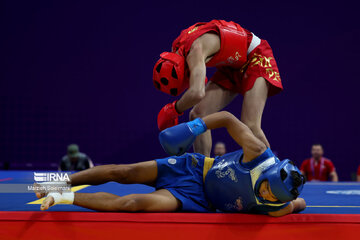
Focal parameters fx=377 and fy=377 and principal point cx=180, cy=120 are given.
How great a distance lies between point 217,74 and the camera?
257 centimetres

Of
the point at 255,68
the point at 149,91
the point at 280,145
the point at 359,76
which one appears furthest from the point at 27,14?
the point at 359,76

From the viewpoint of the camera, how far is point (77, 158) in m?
5.42

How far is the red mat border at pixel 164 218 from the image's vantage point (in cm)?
153

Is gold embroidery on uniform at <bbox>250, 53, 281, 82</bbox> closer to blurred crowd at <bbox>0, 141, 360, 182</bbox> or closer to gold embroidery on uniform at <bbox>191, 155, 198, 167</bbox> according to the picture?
gold embroidery on uniform at <bbox>191, 155, 198, 167</bbox>

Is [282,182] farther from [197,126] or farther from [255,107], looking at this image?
[255,107]

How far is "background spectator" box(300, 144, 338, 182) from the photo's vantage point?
209 inches

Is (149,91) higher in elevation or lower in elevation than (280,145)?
higher

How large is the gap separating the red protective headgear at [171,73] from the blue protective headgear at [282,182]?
85 centimetres

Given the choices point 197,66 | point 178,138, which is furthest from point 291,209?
point 197,66

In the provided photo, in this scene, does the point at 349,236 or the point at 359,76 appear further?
the point at 359,76

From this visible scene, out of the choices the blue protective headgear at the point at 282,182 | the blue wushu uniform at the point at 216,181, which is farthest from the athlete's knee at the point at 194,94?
the blue protective headgear at the point at 282,182

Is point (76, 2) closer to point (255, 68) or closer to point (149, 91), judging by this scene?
point (149, 91)

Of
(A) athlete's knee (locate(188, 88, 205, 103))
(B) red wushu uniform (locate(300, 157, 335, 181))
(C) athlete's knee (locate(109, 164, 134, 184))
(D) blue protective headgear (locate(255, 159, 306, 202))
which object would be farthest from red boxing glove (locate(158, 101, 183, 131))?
(B) red wushu uniform (locate(300, 157, 335, 181))

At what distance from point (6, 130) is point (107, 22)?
2.48 m
